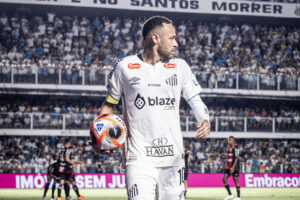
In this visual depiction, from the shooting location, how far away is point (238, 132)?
33375 mm

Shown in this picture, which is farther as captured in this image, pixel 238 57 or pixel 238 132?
pixel 238 57

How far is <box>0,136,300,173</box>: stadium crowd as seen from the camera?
27.2 meters

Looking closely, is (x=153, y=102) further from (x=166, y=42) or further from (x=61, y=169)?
(x=61, y=169)

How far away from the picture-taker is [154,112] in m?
5.62

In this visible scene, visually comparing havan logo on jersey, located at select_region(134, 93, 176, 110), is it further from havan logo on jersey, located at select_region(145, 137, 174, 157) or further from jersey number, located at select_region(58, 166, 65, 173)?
jersey number, located at select_region(58, 166, 65, 173)

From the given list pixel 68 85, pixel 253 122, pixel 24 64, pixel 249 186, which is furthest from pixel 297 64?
pixel 24 64

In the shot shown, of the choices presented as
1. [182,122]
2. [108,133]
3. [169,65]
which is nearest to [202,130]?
[169,65]

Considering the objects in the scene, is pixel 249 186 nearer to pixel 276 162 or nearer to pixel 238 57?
pixel 276 162

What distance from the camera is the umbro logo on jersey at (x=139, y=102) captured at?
5.66 m

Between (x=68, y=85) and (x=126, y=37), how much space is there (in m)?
5.64

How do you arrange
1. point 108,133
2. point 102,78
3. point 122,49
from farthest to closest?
point 122,49
point 102,78
point 108,133

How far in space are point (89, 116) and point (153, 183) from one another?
25.6 m

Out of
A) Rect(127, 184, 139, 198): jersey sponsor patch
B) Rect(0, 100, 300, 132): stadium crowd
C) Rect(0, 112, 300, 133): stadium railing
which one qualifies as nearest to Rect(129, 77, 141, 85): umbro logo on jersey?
Rect(127, 184, 139, 198): jersey sponsor patch

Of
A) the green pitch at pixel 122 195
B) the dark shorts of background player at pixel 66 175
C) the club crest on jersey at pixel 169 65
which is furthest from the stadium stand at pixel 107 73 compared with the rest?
the club crest on jersey at pixel 169 65
